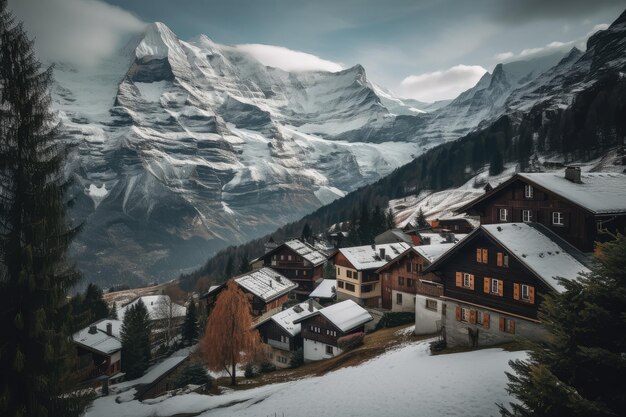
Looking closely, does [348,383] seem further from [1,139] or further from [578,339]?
[1,139]

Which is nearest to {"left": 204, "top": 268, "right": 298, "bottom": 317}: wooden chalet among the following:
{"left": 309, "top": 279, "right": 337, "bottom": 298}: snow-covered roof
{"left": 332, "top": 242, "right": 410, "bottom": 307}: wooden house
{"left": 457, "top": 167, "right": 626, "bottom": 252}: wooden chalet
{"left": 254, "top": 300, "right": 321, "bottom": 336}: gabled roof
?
{"left": 309, "top": 279, "right": 337, "bottom": 298}: snow-covered roof

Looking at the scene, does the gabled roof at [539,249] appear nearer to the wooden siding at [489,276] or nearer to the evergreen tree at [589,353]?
the wooden siding at [489,276]

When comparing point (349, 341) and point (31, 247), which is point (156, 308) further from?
point (31, 247)

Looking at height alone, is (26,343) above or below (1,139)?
below

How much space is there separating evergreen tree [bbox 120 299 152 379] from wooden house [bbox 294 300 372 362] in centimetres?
2602

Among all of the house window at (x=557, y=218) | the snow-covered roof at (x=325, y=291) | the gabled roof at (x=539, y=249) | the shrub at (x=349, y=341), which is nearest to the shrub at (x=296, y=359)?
the shrub at (x=349, y=341)

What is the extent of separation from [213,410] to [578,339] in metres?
24.6

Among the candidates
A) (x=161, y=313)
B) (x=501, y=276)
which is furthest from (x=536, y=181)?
(x=161, y=313)

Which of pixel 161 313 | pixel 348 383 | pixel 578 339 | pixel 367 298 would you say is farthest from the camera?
pixel 161 313

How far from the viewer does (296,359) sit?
46.4 meters

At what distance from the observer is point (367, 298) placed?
57.6 metres

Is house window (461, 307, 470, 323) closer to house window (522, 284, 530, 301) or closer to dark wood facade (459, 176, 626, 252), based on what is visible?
house window (522, 284, 530, 301)

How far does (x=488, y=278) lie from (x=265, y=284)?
50302 mm

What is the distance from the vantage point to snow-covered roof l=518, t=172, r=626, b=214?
87.5ft
